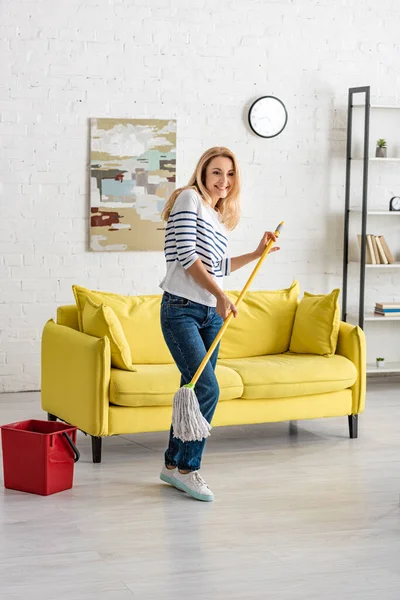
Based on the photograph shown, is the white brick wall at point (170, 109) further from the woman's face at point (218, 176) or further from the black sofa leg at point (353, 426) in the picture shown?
the woman's face at point (218, 176)

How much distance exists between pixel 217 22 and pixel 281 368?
2.57 m

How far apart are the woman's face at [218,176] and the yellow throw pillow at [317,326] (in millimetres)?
1423

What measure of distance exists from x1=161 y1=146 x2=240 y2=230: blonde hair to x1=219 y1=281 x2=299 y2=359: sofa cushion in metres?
1.28

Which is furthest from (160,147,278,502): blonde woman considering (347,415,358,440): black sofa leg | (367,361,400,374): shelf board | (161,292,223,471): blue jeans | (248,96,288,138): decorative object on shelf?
(367,361,400,374): shelf board

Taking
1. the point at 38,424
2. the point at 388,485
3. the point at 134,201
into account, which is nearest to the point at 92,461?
the point at 38,424

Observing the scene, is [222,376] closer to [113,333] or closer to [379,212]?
[113,333]

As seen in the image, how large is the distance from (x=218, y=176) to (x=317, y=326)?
1499mm

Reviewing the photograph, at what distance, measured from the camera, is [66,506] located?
386 cm

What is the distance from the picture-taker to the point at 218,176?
394cm

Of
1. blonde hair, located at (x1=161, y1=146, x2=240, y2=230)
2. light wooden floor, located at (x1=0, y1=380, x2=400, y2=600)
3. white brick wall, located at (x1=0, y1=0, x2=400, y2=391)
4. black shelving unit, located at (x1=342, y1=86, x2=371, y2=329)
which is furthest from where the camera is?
black shelving unit, located at (x1=342, y1=86, x2=371, y2=329)

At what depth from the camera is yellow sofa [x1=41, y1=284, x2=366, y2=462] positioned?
449cm

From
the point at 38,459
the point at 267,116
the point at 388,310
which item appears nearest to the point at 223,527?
the point at 38,459

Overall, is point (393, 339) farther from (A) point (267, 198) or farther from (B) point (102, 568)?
(B) point (102, 568)

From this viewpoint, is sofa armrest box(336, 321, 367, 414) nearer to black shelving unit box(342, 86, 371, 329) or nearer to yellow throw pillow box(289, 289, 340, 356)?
yellow throw pillow box(289, 289, 340, 356)
